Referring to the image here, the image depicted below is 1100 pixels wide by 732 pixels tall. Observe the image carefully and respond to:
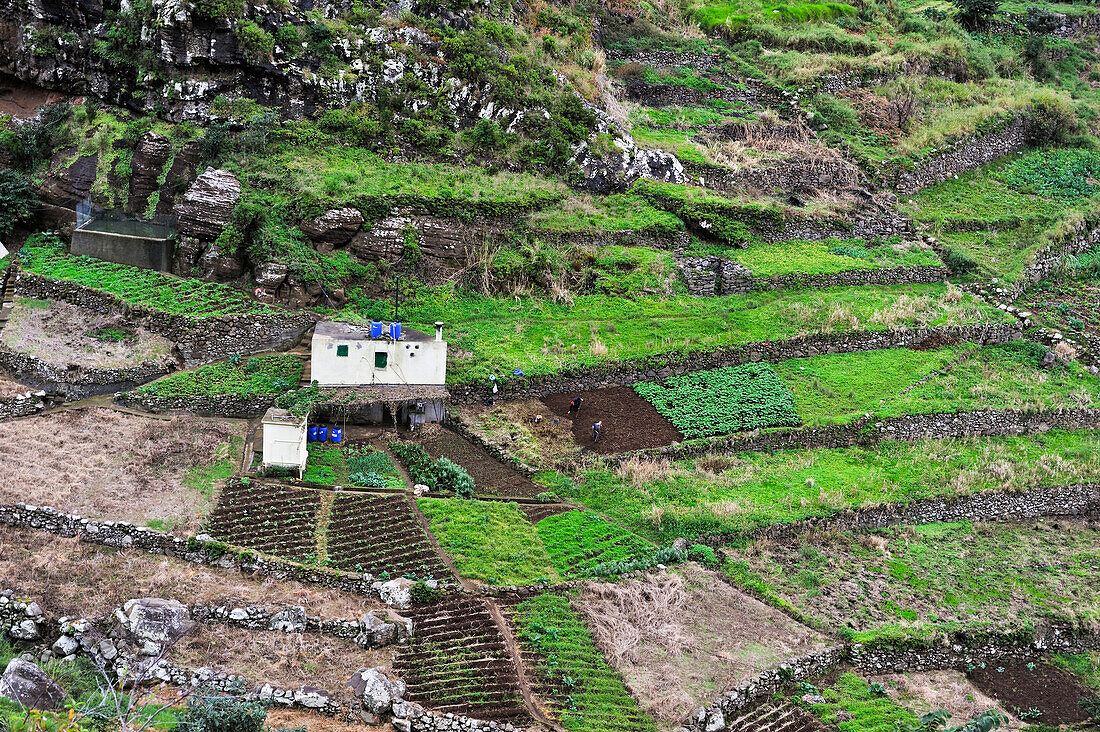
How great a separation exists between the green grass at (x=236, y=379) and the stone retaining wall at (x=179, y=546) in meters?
6.57

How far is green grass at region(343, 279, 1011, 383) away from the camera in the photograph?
113ft

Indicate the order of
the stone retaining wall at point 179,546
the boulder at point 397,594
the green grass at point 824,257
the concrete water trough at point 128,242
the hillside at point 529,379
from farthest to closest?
the green grass at point 824,257
the concrete water trough at point 128,242
the stone retaining wall at point 179,546
the boulder at point 397,594
the hillside at point 529,379

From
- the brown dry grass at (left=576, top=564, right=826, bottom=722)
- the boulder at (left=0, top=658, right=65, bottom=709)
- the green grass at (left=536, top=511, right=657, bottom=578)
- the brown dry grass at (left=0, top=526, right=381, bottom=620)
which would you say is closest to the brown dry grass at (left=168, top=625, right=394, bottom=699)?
the brown dry grass at (left=0, top=526, right=381, bottom=620)

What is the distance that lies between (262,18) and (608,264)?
58.6 ft

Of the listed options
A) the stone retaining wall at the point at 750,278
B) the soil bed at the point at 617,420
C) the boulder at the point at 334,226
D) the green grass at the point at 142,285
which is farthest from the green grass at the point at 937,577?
the green grass at the point at 142,285

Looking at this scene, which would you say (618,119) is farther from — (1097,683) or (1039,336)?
(1097,683)

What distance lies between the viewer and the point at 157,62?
40188 mm

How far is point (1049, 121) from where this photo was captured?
51.5 metres

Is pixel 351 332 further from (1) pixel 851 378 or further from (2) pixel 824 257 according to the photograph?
(2) pixel 824 257

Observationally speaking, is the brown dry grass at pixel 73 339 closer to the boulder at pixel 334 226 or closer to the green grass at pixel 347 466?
the boulder at pixel 334 226

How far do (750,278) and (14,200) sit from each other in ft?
96.2

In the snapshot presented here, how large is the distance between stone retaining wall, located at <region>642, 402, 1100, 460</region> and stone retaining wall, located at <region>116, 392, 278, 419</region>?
11791 mm

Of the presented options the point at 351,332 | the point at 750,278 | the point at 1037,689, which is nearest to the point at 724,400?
the point at 750,278

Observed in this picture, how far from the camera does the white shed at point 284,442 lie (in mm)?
28281
